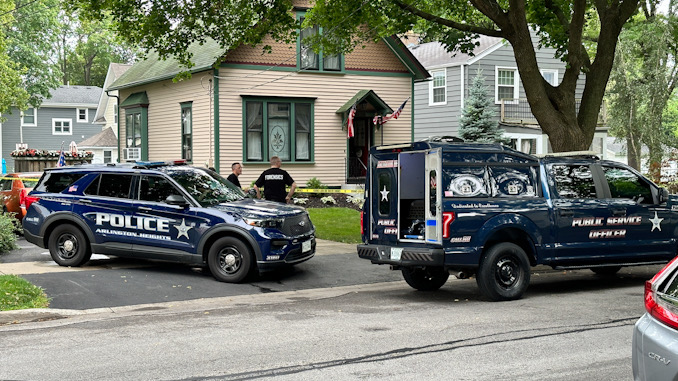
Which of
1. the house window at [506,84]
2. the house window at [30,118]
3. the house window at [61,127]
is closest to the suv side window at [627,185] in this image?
the house window at [506,84]

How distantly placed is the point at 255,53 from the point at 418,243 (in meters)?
15.9

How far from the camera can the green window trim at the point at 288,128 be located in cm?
2458

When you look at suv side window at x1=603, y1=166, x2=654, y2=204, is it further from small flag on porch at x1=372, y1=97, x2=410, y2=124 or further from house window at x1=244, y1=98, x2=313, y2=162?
house window at x1=244, y1=98, x2=313, y2=162

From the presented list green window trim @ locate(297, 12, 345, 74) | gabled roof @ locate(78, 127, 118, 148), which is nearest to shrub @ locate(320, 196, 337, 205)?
green window trim @ locate(297, 12, 345, 74)

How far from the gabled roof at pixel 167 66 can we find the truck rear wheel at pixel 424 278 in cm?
1247

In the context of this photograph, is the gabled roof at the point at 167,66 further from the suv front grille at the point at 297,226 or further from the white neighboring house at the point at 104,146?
the white neighboring house at the point at 104,146

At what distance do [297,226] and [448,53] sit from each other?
63.5ft

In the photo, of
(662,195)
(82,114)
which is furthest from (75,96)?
(662,195)

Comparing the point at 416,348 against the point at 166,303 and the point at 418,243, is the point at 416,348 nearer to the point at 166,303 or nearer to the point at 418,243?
the point at 418,243

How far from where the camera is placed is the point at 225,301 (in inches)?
408

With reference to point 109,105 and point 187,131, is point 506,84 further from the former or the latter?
point 109,105

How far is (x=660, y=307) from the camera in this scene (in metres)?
4.35

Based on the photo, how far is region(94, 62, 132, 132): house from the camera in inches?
1928

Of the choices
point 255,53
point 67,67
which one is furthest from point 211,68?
point 67,67
